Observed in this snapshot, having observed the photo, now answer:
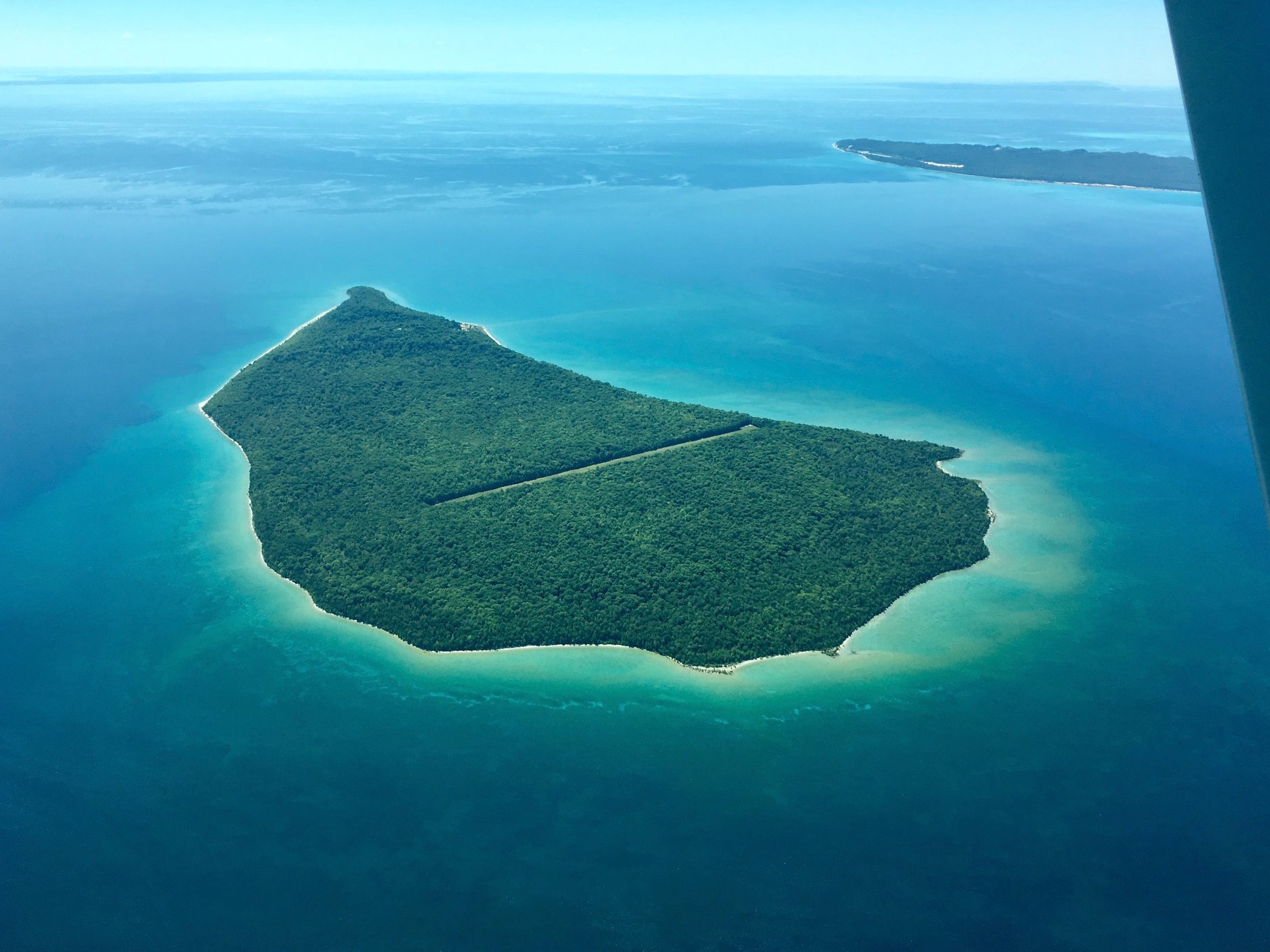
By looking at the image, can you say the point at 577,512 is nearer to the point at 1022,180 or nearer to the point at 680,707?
the point at 680,707

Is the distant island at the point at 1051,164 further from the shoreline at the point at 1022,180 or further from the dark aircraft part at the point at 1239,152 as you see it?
the dark aircraft part at the point at 1239,152

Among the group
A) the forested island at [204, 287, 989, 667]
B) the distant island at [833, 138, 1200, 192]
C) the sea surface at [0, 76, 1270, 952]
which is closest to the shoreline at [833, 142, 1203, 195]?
the distant island at [833, 138, 1200, 192]

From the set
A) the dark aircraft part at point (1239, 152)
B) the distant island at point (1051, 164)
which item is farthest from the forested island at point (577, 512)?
the distant island at point (1051, 164)

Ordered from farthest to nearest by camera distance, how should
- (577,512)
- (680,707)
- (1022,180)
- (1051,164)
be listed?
(1051,164)
(1022,180)
(577,512)
(680,707)

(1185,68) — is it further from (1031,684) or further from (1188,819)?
(1031,684)

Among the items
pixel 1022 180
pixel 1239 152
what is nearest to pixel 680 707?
pixel 1239 152

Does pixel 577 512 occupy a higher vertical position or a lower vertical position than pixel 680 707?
higher
